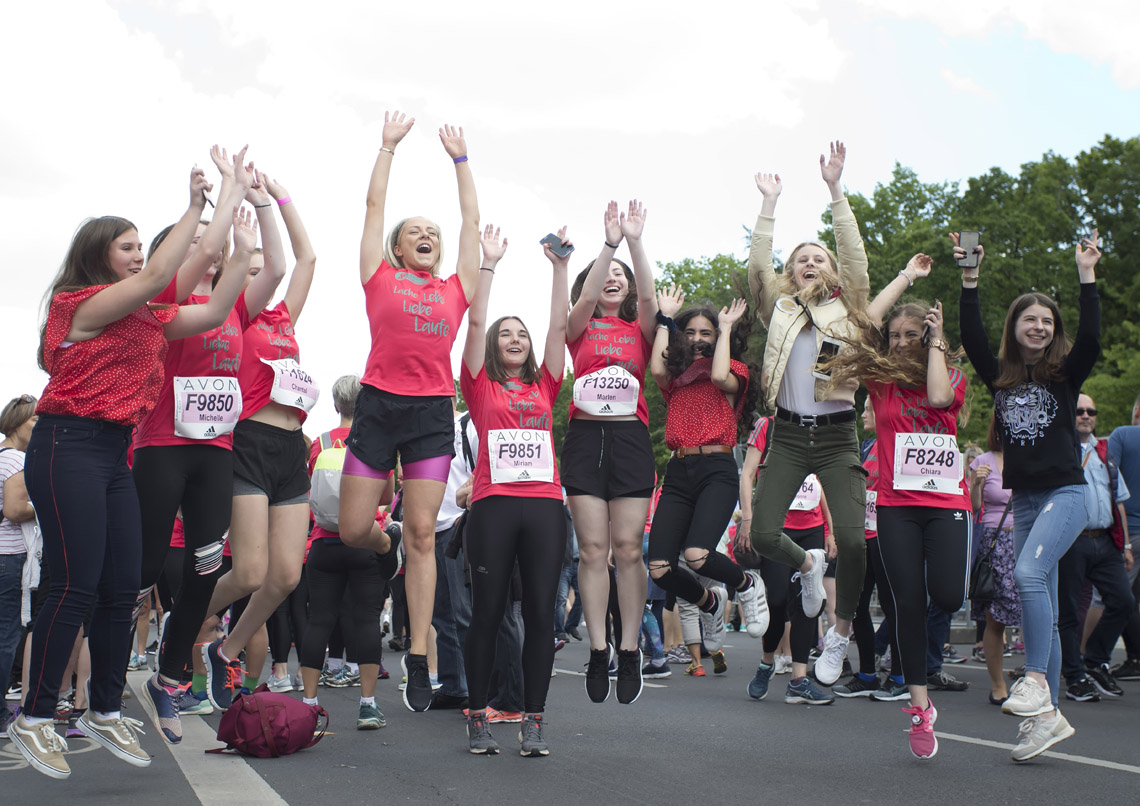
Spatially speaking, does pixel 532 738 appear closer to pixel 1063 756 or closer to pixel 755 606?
pixel 755 606

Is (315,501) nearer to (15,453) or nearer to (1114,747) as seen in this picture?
(15,453)

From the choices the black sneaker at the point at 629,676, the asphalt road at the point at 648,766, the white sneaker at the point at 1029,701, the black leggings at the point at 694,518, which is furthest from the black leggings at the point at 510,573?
the white sneaker at the point at 1029,701

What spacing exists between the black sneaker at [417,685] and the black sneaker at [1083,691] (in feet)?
16.6

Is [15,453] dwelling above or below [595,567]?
above

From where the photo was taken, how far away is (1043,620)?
19.9 feet

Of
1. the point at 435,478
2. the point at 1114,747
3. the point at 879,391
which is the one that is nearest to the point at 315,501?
the point at 435,478

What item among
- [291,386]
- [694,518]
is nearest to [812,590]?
[694,518]

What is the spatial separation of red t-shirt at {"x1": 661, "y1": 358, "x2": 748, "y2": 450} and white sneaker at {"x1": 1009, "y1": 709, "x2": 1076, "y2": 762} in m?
2.37

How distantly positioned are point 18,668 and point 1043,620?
717cm

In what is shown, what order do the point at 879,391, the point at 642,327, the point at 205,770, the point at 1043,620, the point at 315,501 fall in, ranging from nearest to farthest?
the point at 205,770 < the point at 1043,620 < the point at 879,391 < the point at 642,327 < the point at 315,501

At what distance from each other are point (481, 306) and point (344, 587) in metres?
2.35

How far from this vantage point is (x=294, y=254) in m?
6.98

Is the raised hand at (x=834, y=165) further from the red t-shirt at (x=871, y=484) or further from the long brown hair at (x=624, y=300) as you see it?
the red t-shirt at (x=871, y=484)

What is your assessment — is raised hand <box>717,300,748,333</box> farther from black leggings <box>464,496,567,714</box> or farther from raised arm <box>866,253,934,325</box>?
black leggings <box>464,496,567,714</box>
